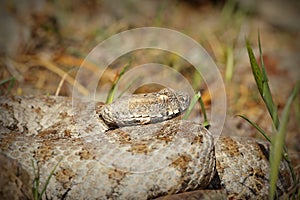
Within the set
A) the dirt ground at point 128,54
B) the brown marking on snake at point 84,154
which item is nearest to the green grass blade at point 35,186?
the brown marking on snake at point 84,154

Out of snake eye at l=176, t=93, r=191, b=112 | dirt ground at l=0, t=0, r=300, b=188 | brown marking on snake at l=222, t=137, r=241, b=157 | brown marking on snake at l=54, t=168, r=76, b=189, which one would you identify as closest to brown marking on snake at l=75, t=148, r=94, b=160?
brown marking on snake at l=54, t=168, r=76, b=189

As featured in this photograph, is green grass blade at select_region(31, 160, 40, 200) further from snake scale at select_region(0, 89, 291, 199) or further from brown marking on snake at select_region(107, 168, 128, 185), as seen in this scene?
brown marking on snake at select_region(107, 168, 128, 185)

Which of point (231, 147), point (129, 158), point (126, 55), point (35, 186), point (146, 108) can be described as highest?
point (126, 55)

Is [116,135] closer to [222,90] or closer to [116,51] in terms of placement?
[222,90]

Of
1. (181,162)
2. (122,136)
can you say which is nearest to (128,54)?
(122,136)

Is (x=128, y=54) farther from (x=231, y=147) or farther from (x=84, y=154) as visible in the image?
(x=84, y=154)

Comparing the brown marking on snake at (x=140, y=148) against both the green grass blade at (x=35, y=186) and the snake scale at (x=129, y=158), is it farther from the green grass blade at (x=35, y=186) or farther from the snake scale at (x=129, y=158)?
the green grass blade at (x=35, y=186)
